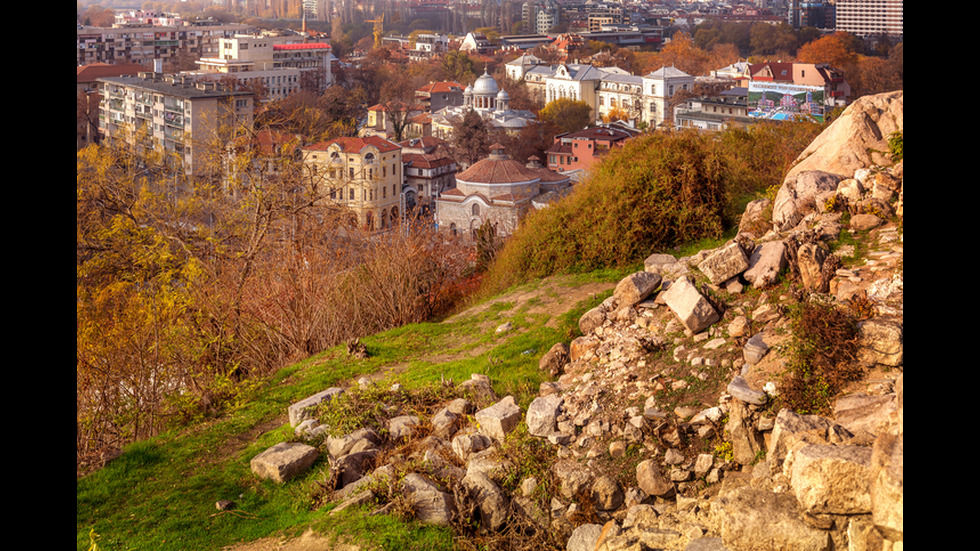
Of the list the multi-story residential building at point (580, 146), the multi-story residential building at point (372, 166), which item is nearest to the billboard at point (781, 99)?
the multi-story residential building at point (580, 146)

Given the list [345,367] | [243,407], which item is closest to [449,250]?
[345,367]

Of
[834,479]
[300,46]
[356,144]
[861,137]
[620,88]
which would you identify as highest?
[300,46]

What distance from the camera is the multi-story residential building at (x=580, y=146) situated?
93.4 feet

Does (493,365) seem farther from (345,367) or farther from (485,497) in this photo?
(485,497)

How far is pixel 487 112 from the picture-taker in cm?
3719

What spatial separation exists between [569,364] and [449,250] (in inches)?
206

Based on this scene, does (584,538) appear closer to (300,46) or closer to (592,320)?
(592,320)

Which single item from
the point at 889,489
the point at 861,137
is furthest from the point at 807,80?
the point at 889,489

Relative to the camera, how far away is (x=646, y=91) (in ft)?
134

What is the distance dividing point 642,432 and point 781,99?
1064 inches

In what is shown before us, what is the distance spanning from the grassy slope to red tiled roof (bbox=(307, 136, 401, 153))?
1555 centimetres

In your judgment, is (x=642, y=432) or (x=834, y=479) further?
(x=642, y=432)

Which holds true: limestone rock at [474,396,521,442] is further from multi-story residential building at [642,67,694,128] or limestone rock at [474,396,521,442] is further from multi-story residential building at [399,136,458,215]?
multi-story residential building at [642,67,694,128]

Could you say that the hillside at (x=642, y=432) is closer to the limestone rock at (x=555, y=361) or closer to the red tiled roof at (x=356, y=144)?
the limestone rock at (x=555, y=361)
